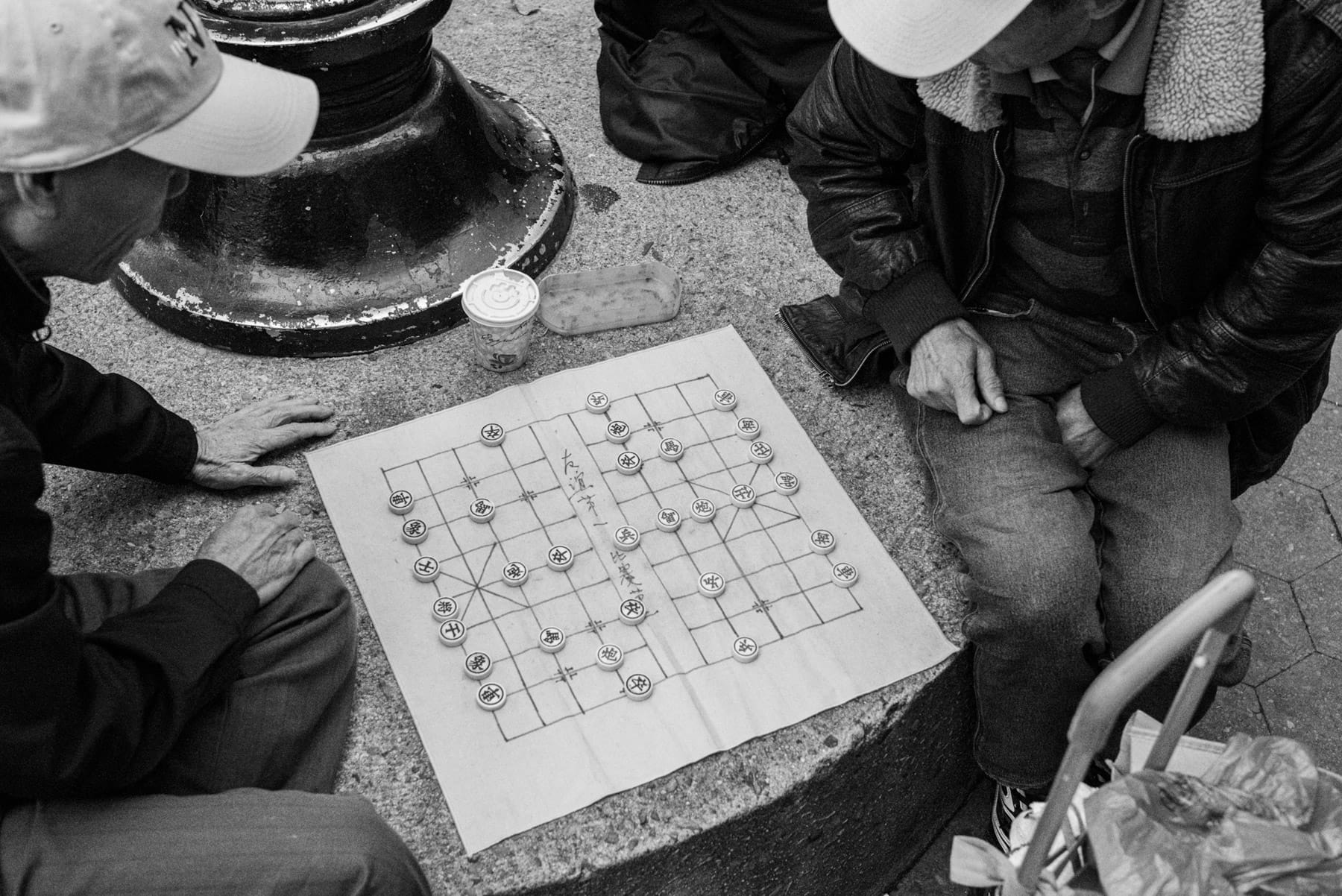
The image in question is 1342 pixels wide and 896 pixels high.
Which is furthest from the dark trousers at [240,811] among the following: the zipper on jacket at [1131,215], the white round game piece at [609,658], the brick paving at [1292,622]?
the zipper on jacket at [1131,215]

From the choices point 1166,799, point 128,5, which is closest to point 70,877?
point 128,5

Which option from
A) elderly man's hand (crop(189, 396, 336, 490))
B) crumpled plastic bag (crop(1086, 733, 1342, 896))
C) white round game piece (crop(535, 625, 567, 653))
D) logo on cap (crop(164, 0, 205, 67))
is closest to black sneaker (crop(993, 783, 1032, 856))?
white round game piece (crop(535, 625, 567, 653))

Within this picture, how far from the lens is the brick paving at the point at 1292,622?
222 centimetres

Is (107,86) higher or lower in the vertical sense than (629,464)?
higher

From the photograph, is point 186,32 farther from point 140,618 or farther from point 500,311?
point 500,311

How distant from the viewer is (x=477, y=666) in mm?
1848

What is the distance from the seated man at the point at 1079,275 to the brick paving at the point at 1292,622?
46cm

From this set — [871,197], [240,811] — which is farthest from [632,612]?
[871,197]

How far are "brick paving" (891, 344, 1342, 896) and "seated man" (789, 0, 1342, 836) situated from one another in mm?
457

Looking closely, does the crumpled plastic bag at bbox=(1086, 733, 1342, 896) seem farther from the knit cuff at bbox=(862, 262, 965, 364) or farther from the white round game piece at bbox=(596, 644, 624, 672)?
the knit cuff at bbox=(862, 262, 965, 364)

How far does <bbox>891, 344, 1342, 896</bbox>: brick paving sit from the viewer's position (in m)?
2.22

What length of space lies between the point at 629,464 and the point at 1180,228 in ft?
3.17

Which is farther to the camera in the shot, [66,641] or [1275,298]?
[1275,298]

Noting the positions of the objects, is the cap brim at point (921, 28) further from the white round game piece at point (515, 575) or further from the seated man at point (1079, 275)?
the white round game piece at point (515, 575)
